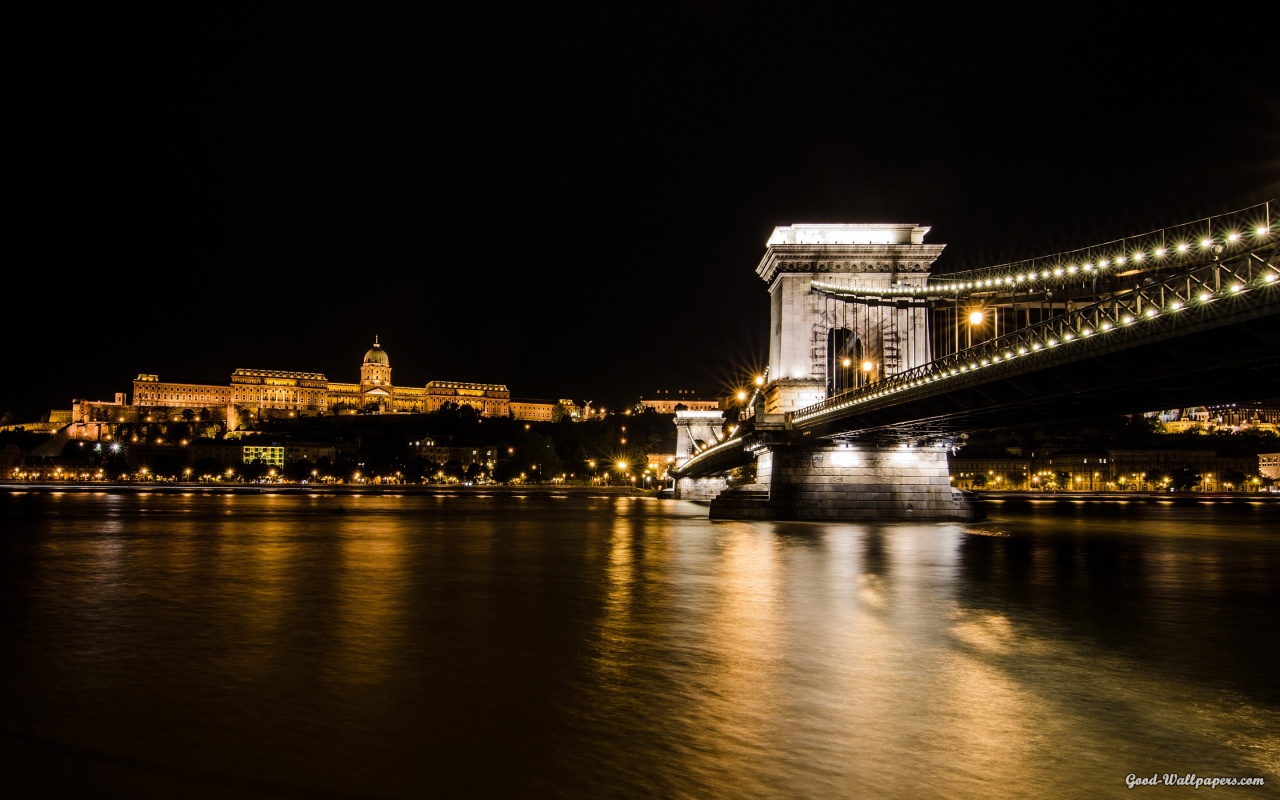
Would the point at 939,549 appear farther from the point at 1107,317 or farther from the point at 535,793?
the point at 535,793

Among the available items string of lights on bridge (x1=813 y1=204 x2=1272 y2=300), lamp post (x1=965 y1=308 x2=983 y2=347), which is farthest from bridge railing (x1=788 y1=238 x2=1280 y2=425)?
lamp post (x1=965 y1=308 x2=983 y2=347)

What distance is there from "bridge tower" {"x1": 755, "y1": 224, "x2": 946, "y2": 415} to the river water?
18.1 metres

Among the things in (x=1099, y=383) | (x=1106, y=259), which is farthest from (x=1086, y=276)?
(x=1099, y=383)

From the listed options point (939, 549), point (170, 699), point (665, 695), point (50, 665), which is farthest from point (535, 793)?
point (939, 549)

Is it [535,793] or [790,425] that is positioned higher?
[790,425]

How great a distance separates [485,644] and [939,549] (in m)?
17.8

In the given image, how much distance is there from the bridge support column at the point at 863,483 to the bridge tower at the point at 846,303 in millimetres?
2806

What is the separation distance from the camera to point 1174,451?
125 meters

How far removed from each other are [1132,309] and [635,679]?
44.6ft

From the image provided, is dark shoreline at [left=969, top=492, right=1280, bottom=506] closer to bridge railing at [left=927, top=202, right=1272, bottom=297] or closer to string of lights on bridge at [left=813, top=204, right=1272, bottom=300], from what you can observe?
string of lights on bridge at [left=813, top=204, right=1272, bottom=300]

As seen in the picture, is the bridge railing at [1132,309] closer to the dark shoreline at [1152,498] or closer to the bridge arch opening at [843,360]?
the bridge arch opening at [843,360]

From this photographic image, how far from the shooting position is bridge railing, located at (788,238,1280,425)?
1562 cm

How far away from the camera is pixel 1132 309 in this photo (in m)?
19.1

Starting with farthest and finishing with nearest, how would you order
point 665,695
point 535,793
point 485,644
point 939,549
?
point 939,549 → point 485,644 → point 665,695 → point 535,793
